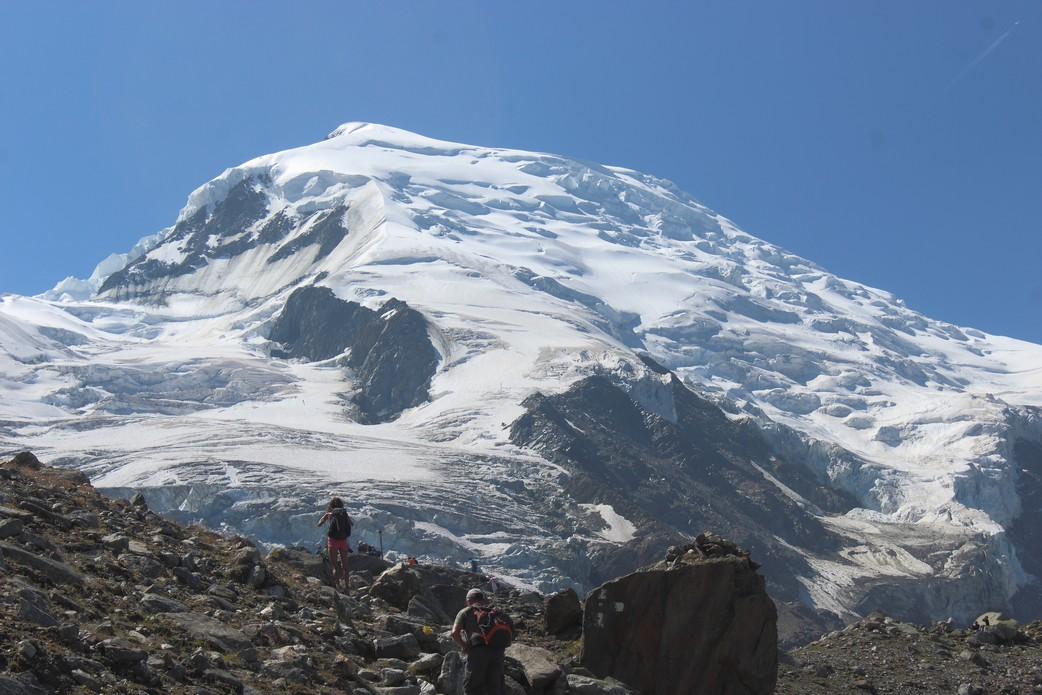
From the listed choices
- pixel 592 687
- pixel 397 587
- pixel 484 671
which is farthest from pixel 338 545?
pixel 484 671

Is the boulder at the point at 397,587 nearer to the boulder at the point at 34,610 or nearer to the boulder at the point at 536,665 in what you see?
the boulder at the point at 536,665

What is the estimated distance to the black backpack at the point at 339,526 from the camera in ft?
102

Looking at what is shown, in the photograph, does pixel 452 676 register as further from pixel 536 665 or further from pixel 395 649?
pixel 395 649

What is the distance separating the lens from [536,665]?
22.3 metres

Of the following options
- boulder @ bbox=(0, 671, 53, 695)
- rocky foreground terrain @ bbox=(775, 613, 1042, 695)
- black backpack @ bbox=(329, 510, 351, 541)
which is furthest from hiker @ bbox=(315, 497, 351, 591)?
boulder @ bbox=(0, 671, 53, 695)

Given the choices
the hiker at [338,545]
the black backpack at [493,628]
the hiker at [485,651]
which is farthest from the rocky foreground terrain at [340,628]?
the black backpack at [493,628]

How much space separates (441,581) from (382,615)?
380 inches

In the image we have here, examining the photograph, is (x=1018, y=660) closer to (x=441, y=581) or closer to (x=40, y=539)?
(x=441, y=581)

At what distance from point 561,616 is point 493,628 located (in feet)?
32.4

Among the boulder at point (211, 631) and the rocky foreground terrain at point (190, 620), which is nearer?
the rocky foreground terrain at point (190, 620)

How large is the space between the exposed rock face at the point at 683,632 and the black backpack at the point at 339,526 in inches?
281

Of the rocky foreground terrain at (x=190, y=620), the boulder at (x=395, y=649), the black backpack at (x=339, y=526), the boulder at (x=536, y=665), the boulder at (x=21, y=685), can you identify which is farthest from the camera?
the black backpack at (x=339, y=526)

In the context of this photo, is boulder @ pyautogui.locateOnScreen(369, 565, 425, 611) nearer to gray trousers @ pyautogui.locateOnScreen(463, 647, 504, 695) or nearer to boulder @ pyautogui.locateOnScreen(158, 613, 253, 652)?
boulder @ pyautogui.locateOnScreen(158, 613, 253, 652)

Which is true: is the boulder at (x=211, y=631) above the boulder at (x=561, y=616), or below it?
below
